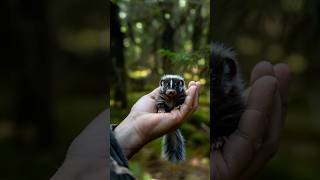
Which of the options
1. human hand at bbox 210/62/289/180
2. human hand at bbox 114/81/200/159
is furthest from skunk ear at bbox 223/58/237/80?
human hand at bbox 114/81/200/159

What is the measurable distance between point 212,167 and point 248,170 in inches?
11.3

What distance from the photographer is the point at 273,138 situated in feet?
14.8

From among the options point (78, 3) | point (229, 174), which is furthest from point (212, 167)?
point (78, 3)

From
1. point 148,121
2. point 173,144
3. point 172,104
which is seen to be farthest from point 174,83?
point 173,144

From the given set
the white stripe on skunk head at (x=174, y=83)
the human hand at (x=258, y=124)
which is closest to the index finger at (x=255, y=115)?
the human hand at (x=258, y=124)

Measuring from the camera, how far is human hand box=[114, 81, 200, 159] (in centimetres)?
437

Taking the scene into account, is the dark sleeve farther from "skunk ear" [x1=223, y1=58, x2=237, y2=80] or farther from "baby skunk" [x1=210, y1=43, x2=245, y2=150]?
"skunk ear" [x1=223, y1=58, x2=237, y2=80]

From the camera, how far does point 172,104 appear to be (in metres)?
4.38

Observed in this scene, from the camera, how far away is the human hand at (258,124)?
4.46m

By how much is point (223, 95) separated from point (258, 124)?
34 cm

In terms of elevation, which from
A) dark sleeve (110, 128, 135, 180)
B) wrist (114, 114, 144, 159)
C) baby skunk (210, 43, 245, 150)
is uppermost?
baby skunk (210, 43, 245, 150)

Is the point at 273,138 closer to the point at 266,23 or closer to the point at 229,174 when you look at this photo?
the point at 229,174

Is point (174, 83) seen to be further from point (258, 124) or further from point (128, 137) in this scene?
point (258, 124)

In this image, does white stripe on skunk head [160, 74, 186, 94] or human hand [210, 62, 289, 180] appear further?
human hand [210, 62, 289, 180]
